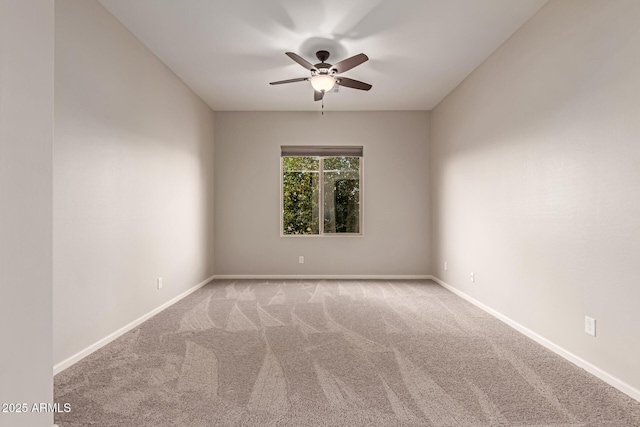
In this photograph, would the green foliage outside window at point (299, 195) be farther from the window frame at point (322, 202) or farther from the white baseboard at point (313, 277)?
the white baseboard at point (313, 277)

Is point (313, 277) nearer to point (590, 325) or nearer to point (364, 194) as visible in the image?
point (364, 194)

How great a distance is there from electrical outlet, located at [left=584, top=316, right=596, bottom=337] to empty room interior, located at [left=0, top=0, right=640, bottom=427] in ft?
0.09

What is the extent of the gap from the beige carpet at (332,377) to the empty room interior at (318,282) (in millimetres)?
18

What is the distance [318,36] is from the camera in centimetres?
326

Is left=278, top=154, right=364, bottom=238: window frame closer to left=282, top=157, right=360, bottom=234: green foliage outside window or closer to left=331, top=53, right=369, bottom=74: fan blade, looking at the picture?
left=282, top=157, right=360, bottom=234: green foliage outside window

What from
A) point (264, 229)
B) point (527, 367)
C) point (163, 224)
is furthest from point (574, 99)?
point (264, 229)

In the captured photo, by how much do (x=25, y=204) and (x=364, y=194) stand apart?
4.75 m

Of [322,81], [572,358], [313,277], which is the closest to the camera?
[572,358]

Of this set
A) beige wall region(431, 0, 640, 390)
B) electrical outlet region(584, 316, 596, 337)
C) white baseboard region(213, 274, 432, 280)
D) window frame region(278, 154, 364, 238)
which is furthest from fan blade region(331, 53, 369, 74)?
white baseboard region(213, 274, 432, 280)

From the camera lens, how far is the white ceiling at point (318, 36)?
9.14 ft

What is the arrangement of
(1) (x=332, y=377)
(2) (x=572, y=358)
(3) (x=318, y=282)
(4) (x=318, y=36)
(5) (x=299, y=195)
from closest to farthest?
(1) (x=332, y=377) → (2) (x=572, y=358) → (4) (x=318, y=36) → (3) (x=318, y=282) → (5) (x=299, y=195)

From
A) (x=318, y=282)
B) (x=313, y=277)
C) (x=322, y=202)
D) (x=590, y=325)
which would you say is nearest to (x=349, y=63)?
(x=322, y=202)

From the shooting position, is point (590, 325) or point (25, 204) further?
point (590, 325)

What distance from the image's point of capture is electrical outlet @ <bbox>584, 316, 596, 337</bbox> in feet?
7.37
